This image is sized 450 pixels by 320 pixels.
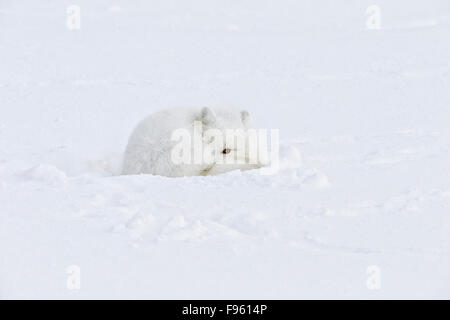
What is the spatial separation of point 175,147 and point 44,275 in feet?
7.44

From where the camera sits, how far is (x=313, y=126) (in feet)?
28.3

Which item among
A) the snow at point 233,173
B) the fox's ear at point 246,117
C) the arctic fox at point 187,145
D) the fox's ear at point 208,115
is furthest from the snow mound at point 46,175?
the fox's ear at point 246,117

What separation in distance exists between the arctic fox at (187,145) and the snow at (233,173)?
36 cm

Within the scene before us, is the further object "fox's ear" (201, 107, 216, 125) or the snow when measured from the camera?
"fox's ear" (201, 107, 216, 125)

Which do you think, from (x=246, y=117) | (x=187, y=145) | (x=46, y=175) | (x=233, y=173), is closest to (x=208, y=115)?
(x=187, y=145)

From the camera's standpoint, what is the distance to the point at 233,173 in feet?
20.5

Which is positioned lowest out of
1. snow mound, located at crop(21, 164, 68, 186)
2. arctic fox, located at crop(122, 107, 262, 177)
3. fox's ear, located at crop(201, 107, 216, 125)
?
snow mound, located at crop(21, 164, 68, 186)

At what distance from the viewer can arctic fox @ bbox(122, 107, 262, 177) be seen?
21.2ft

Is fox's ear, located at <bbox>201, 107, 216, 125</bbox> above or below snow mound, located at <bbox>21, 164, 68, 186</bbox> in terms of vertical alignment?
above

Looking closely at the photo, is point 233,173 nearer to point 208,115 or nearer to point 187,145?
point 187,145

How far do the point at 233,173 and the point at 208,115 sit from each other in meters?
0.71

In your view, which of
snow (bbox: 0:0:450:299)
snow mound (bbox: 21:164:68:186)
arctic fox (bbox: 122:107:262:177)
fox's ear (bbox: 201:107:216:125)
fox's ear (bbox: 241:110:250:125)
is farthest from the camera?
fox's ear (bbox: 241:110:250:125)

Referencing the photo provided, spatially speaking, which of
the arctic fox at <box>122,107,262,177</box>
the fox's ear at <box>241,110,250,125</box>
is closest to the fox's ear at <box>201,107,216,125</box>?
the arctic fox at <box>122,107,262,177</box>

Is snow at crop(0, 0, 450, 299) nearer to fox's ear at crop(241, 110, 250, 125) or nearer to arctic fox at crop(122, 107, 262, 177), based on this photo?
arctic fox at crop(122, 107, 262, 177)
